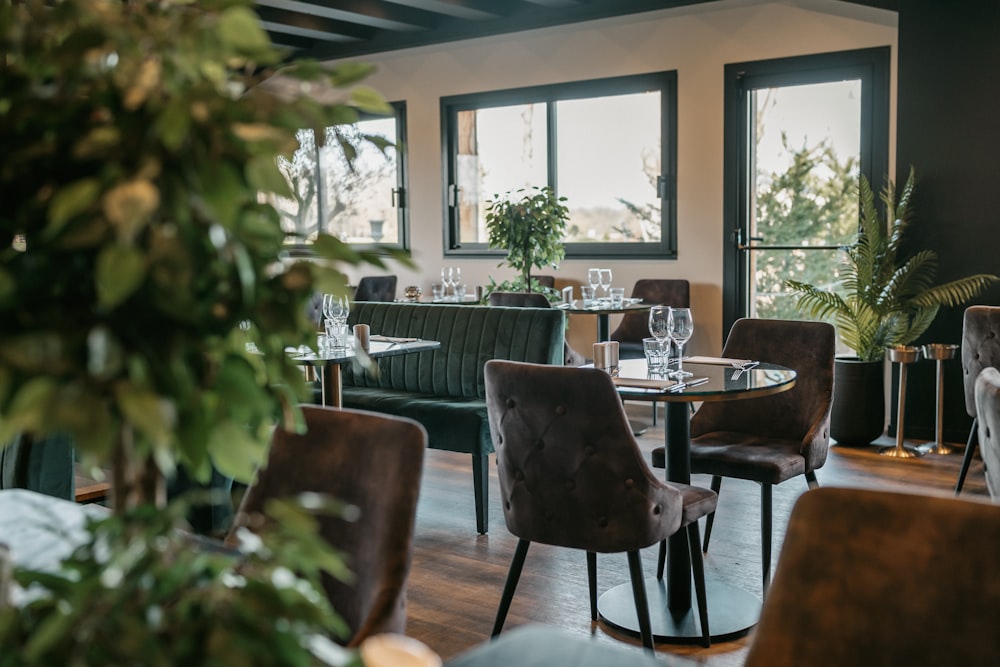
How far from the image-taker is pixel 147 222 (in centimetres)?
74

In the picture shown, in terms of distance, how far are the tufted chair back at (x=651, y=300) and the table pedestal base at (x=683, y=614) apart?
12.2 ft

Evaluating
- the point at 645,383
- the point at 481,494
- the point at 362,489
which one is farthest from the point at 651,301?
the point at 362,489

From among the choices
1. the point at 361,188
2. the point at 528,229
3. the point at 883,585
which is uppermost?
the point at 361,188

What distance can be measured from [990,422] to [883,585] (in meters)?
1.14

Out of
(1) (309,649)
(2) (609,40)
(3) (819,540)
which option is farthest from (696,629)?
(2) (609,40)

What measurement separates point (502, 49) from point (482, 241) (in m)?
1.57

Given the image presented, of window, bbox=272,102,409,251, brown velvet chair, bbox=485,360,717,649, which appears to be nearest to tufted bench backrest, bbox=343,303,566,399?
brown velvet chair, bbox=485,360,717,649

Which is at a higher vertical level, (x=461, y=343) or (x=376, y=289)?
(x=376, y=289)

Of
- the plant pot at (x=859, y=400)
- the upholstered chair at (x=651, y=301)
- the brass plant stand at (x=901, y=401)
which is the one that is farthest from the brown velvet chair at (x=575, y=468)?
the upholstered chair at (x=651, y=301)

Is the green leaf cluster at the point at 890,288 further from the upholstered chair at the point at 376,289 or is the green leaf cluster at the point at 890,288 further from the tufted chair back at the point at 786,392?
the upholstered chair at the point at 376,289

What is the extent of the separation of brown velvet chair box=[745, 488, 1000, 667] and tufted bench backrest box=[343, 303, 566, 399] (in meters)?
3.38

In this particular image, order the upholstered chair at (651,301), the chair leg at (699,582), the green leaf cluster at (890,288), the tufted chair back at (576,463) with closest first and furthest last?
the tufted chair back at (576,463) < the chair leg at (699,582) < the green leaf cluster at (890,288) < the upholstered chair at (651,301)

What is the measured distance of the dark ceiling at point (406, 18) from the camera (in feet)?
24.7

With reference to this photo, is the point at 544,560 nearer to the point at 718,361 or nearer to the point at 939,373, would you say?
the point at 718,361
